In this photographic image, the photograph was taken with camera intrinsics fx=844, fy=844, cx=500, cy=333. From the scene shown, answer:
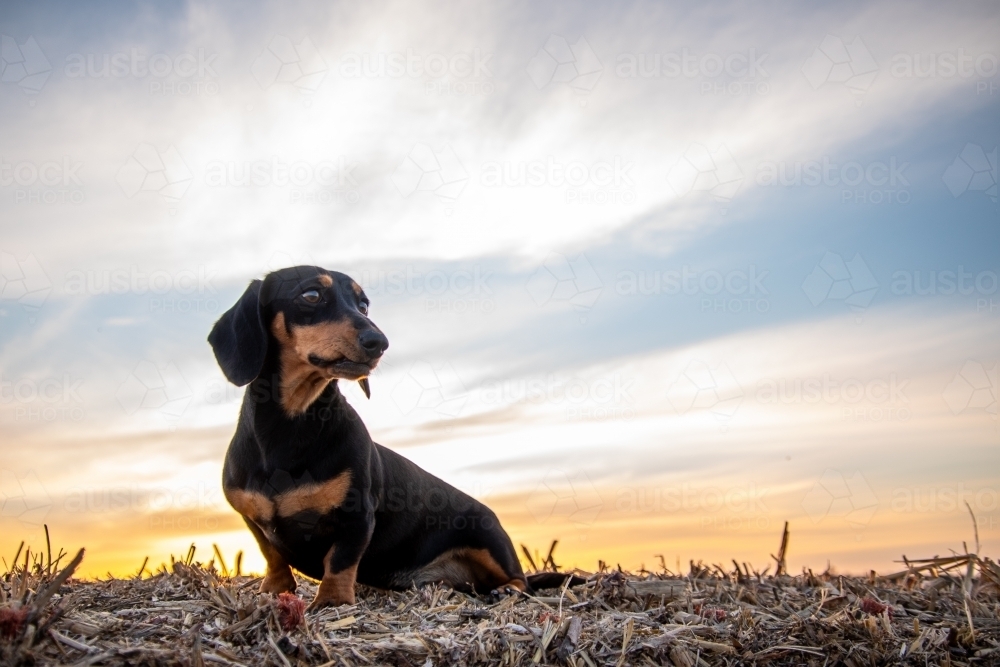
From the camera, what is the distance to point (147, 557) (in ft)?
18.1

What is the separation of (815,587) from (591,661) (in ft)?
9.66

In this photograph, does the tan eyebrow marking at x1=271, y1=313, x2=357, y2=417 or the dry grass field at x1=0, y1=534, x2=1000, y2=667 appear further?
the tan eyebrow marking at x1=271, y1=313, x2=357, y2=417

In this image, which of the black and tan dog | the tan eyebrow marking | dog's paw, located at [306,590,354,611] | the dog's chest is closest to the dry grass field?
dog's paw, located at [306,590,354,611]

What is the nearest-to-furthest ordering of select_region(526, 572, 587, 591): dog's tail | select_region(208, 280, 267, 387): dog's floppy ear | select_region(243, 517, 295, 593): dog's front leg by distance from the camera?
select_region(208, 280, 267, 387): dog's floppy ear → select_region(243, 517, 295, 593): dog's front leg → select_region(526, 572, 587, 591): dog's tail

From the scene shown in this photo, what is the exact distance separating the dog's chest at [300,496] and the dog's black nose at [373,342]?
72cm

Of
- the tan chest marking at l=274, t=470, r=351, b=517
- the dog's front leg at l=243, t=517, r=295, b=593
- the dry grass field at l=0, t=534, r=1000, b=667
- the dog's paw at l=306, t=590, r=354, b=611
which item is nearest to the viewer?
the dry grass field at l=0, t=534, r=1000, b=667

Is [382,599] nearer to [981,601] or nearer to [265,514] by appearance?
[265,514]

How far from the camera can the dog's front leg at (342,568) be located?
4.58 metres

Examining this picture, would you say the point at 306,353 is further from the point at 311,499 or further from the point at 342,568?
the point at 342,568

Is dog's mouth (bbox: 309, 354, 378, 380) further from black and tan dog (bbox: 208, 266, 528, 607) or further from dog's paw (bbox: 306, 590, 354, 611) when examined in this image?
dog's paw (bbox: 306, 590, 354, 611)

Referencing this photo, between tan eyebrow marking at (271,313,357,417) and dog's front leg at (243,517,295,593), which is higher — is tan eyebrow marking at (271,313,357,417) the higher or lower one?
the higher one

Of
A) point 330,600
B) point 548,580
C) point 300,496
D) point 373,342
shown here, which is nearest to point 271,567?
point 300,496

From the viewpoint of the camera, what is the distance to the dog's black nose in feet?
15.8

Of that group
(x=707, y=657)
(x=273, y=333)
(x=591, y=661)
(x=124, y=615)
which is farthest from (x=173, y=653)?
(x=273, y=333)
